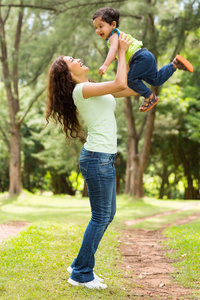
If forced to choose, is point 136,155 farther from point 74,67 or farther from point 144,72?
point 74,67

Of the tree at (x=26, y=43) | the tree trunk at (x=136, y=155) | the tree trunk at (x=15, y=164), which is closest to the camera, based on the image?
the tree at (x=26, y=43)

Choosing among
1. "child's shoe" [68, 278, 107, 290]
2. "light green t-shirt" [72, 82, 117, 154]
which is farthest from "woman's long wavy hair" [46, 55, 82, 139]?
"child's shoe" [68, 278, 107, 290]

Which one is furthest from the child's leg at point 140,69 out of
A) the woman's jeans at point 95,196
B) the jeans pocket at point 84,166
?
the jeans pocket at point 84,166

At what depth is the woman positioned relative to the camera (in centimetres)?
313

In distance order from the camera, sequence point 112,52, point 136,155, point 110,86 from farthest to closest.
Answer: point 136,155 → point 112,52 → point 110,86

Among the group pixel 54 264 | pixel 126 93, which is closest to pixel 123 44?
pixel 126 93

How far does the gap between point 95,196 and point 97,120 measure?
27.1 inches

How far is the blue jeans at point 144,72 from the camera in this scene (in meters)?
3.74

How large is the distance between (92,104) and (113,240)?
12.2ft

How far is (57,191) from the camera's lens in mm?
31594

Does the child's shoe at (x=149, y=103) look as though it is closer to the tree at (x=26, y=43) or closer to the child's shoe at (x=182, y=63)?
the child's shoe at (x=182, y=63)

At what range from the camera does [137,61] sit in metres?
3.74

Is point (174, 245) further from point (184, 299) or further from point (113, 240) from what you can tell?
point (184, 299)

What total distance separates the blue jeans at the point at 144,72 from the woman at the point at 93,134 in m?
0.46
